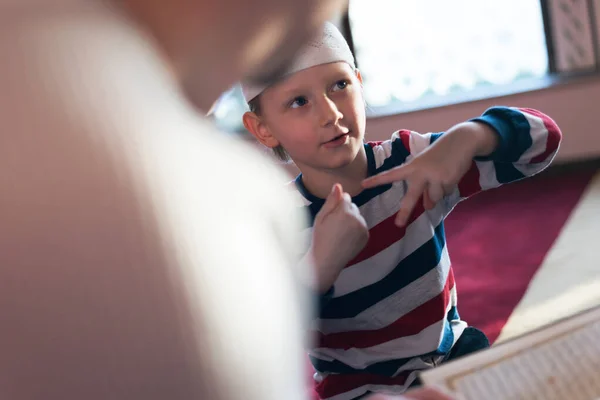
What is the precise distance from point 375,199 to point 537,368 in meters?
0.14

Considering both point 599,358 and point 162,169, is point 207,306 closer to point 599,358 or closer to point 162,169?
point 162,169

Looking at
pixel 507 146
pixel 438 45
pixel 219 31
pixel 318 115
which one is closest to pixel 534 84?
pixel 438 45

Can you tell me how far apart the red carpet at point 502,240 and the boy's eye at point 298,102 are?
49 cm

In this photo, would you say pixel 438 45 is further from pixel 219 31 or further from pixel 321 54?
pixel 219 31

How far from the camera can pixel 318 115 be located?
340 mm

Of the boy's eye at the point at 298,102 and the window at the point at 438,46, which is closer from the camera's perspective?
the boy's eye at the point at 298,102

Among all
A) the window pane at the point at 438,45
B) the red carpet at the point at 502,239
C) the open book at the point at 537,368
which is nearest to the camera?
the open book at the point at 537,368

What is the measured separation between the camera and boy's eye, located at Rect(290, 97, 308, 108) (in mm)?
340

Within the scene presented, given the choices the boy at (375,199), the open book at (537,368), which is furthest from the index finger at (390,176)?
the open book at (537,368)

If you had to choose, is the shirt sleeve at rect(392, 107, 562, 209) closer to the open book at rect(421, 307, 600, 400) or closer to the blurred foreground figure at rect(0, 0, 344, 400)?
the open book at rect(421, 307, 600, 400)

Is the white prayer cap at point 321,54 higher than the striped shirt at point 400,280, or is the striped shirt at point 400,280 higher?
the white prayer cap at point 321,54


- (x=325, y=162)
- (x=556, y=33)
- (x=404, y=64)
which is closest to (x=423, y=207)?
(x=325, y=162)

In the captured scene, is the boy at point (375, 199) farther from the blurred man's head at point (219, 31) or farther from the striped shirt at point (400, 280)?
the blurred man's head at point (219, 31)

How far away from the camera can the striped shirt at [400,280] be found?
397 millimetres
